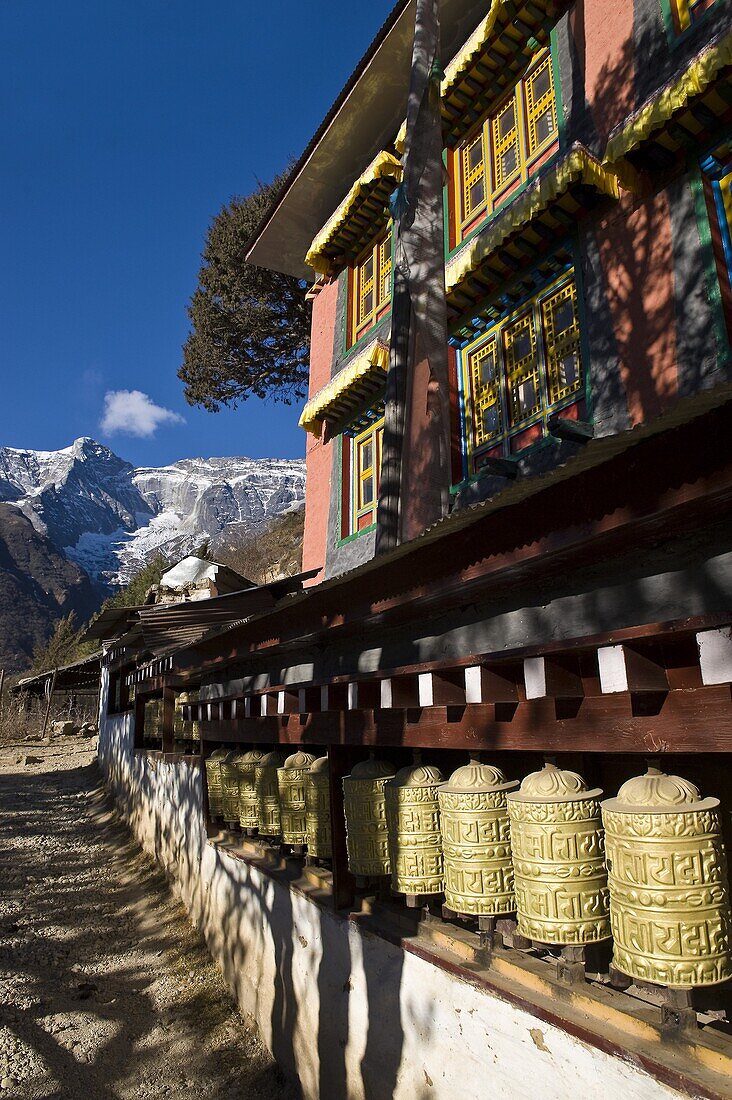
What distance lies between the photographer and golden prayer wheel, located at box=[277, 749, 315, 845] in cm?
478

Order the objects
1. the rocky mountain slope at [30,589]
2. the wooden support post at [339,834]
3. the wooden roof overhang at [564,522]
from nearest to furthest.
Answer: the wooden roof overhang at [564,522] → the wooden support post at [339,834] → the rocky mountain slope at [30,589]

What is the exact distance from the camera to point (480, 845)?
2.95 meters

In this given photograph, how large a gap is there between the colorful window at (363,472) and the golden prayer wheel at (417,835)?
22.9 ft

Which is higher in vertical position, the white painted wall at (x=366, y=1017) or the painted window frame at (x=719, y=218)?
the painted window frame at (x=719, y=218)

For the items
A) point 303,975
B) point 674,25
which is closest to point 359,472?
point 674,25

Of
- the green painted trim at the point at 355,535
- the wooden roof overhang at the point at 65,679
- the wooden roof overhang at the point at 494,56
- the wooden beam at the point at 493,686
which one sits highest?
the wooden roof overhang at the point at 494,56

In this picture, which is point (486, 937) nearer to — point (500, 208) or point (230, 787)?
point (230, 787)

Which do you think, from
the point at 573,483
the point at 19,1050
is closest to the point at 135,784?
the point at 19,1050

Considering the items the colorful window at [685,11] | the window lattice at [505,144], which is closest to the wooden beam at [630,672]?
the colorful window at [685,11]

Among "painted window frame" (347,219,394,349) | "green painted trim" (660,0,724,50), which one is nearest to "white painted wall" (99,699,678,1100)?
"green painted trim" (660,0,724,50)

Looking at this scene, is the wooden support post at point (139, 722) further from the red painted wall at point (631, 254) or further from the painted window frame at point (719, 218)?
the painted window frame at point (719, 218)

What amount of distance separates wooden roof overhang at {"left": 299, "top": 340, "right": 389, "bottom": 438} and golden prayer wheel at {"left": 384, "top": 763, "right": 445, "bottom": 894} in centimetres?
716

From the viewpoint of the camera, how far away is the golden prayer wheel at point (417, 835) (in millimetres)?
3391

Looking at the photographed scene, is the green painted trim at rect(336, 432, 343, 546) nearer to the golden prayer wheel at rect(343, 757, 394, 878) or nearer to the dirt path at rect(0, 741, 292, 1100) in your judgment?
the dirt path at rect(0, 741, 292, 1100)
